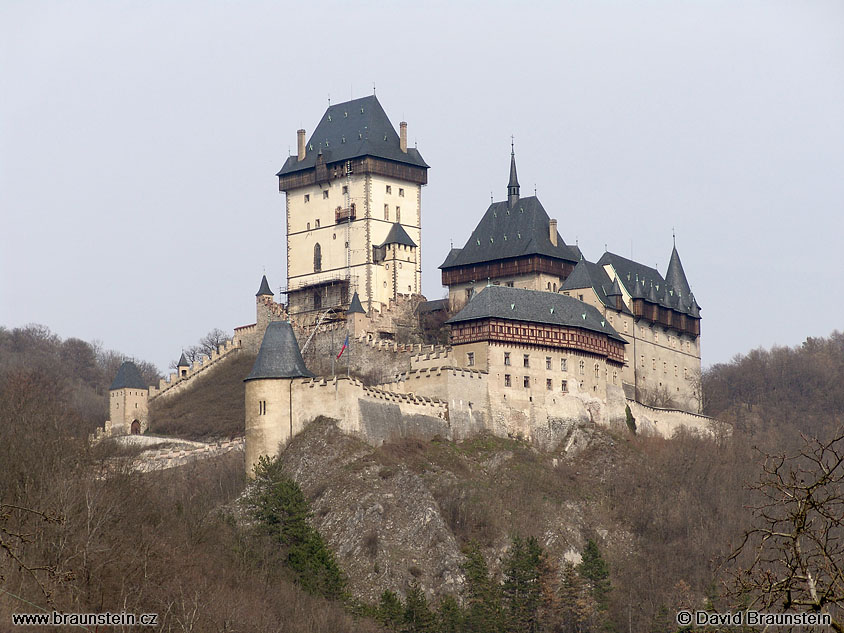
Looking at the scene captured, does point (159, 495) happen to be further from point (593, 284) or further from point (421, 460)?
point (593, 284)

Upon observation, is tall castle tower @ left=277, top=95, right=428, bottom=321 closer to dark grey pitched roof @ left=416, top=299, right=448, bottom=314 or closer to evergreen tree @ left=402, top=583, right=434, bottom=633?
dark grey pitched roof @ left=416, top=299, right=448, bottom=314

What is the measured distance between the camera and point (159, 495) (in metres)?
49.3

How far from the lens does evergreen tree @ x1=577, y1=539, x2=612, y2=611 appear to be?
176ft

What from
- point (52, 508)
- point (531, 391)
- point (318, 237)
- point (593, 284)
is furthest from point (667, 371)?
point (52, 508)

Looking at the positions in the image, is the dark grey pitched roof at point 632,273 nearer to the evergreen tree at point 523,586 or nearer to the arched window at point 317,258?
the arched window at point 317,258

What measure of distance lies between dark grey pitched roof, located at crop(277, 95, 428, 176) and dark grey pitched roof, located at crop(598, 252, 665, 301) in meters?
12.8

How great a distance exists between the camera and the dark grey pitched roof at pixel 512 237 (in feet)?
249

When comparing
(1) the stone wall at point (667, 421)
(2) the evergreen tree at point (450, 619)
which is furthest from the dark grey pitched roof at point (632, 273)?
(2) the evergreen tree at point (450, 619)

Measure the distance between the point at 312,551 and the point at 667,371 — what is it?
3107cm

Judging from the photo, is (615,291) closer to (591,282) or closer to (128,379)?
(591,282)

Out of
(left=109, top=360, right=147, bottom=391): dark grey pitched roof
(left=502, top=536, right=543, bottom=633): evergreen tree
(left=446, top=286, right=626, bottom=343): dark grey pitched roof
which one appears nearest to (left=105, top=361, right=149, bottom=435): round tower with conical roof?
(left=109, top=360, right=147, bottom=391): dark grey pitched roof

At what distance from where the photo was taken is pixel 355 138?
82.7 metres

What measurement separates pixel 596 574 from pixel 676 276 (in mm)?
32174

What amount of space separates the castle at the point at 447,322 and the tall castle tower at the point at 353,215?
9 centimetres
